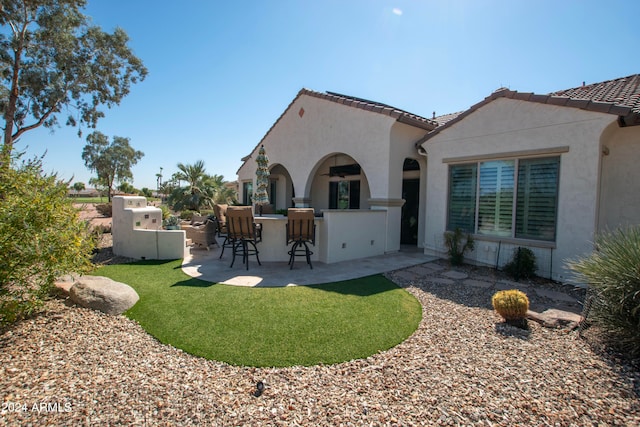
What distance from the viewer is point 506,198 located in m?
8.27

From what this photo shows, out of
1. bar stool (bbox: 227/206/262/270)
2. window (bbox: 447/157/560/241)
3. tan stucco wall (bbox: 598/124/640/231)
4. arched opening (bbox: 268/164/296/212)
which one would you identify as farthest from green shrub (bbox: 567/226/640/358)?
arched opening (bbox: 268/164/296/212)

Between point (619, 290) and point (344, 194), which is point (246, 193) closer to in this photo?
point (344, 194)

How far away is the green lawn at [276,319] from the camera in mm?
3910

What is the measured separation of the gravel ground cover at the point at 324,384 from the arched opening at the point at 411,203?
8220 millimetres

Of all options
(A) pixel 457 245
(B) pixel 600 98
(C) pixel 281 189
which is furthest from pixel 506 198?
(C) pixel 281 189

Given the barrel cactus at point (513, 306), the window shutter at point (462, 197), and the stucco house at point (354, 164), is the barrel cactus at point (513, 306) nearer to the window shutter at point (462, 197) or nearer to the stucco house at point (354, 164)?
the window shutter at point (462, 197)

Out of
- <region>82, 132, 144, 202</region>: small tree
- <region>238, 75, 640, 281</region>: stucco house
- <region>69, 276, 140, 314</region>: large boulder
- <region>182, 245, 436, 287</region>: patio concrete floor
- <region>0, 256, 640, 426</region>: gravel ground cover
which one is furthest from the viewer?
<region>82, 132, 144, 202</region>: small tree

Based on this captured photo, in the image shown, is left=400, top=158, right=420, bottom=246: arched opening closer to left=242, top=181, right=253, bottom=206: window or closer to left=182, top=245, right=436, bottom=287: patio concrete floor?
left=182, top=245, right=436, bottom=287: patio concrete floor

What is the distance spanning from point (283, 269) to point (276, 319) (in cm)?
340

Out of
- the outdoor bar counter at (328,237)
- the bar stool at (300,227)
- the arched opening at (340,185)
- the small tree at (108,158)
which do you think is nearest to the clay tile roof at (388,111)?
the arched opening at (340,185)

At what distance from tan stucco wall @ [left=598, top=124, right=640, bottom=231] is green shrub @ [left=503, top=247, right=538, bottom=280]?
5.61 ft

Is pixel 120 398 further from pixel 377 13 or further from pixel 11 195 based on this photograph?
pixel 377 13

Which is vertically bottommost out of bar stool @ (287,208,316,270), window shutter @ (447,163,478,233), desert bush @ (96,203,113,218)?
desert bush @ (96,203,113,218)

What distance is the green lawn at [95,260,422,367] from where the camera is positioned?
12.8ft
